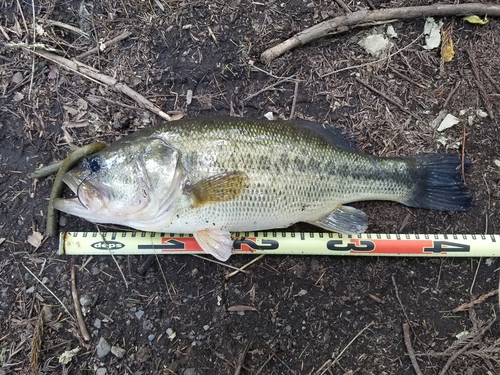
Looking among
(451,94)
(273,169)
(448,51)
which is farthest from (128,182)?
(448,51)

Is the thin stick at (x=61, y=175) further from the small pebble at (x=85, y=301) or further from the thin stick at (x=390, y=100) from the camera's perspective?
the thin stick at (x=390, y=100)

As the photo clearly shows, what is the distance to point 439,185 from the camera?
3.56 m

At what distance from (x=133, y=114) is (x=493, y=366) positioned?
4.18 metres

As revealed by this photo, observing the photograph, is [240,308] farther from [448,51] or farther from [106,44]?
[448,51]

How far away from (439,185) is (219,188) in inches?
83.5

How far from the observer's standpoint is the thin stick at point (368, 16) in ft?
12.7

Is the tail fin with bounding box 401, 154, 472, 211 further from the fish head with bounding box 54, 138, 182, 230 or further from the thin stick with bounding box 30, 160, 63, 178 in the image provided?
the thin stick with bounding box 30, 160, 63, 178

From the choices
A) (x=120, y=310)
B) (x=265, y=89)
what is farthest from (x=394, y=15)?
(x=120, y=310)

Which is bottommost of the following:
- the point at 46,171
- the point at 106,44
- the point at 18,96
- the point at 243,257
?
the point at 243,257

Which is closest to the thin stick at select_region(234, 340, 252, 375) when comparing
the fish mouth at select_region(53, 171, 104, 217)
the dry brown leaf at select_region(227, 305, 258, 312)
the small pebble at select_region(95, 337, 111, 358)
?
the dry brown leaf at select_region(227, 305, 258, 312)

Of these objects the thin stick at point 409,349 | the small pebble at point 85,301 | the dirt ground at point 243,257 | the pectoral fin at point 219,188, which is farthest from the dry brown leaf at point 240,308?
the thin stick at point 409,349

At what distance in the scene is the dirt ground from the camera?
343 cm

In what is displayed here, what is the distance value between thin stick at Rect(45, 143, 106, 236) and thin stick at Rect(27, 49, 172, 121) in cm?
63

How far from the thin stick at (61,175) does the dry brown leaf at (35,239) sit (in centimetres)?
11
